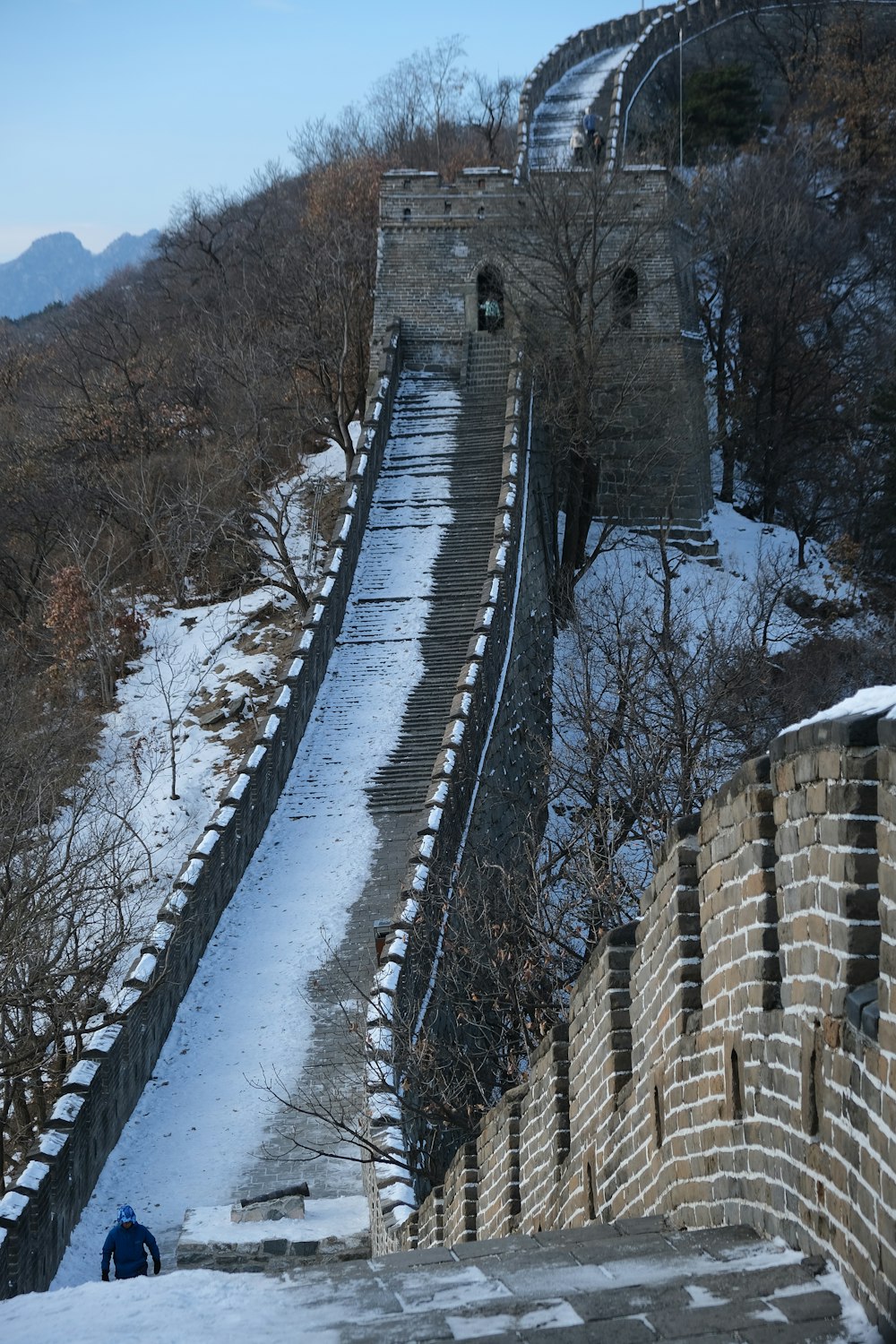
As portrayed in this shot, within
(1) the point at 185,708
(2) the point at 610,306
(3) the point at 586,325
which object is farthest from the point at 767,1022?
(2) the point at 610,306

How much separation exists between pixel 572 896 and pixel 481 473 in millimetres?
13195

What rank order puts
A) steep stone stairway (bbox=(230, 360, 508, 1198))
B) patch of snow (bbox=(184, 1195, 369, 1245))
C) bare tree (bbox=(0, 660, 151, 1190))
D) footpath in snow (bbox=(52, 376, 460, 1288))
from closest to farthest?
patch of snow (bbox=(184, 1195, 369, 1245)) → footpath in snow (bbox=(52, 376, 460, 1288)) → bare tree (bbox=(0, 660, 151, 1190)) → steep stone stairway (bbox=(230, 360, 508, 1198))

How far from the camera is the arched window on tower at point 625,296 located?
35.0 m

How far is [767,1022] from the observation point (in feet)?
17.7

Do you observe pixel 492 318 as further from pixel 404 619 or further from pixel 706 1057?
pixel 706 1057

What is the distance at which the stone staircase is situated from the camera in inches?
168

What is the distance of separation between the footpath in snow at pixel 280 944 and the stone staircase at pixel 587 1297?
30.5 feet

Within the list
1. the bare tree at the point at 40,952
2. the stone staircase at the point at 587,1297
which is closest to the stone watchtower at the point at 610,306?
the bare tree at the point at 40,952

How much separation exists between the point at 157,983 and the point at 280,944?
7.42 feet

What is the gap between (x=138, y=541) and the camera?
36281mm

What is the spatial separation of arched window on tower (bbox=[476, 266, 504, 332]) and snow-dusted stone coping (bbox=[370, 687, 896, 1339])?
93.9 ft

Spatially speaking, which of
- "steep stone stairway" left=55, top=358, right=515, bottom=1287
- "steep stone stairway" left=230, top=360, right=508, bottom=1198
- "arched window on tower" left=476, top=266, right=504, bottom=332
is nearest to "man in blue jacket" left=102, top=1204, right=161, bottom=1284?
"steep stone stairway" left=55, top=358, right=515, bottom=1287

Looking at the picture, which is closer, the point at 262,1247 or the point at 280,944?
the point at 262,1247

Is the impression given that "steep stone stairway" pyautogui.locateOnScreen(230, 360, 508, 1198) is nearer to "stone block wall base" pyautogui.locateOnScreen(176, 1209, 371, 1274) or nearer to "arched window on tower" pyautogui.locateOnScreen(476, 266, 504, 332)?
"arched window on tower" pyautogui.locateOnScreen(476, 266, 504, 332)
